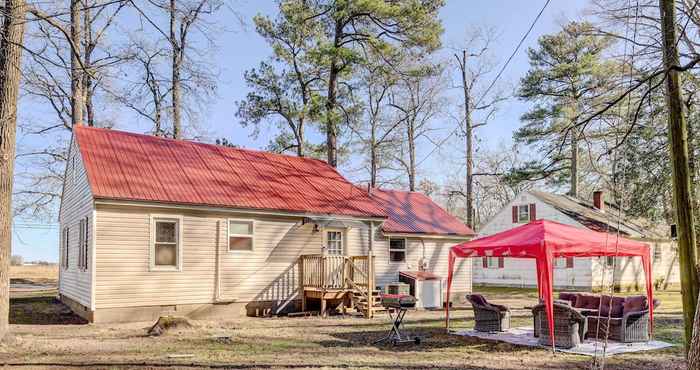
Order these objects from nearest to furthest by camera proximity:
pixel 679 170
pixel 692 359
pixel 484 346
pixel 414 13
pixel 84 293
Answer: pixel 692 359 → pixel 679 170 → pixel 484 346 → pixel 84 293 → pixel 414 13

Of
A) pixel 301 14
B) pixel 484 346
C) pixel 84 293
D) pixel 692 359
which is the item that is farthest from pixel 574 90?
pixel 692 359

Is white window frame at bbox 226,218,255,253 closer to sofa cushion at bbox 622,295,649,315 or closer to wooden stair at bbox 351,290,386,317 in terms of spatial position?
wooden stair at bbox 351,290,386,317

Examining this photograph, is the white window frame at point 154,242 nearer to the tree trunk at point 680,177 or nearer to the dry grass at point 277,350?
the dry grass at point 277,350

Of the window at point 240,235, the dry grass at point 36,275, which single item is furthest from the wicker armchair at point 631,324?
the dry grass at point 36,275

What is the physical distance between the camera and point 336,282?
1656 centimetres

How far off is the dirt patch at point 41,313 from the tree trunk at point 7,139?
419 cm

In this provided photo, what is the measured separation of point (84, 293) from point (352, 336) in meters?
7.04

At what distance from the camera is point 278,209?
16047mm

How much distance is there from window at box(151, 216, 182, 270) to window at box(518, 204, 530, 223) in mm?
21888

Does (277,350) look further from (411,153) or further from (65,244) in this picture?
(411,153)

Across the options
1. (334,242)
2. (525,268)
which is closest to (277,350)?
(334,242)

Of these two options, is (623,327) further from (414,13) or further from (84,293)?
(414,13)

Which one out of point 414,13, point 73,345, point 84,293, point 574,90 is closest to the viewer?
point 73,345

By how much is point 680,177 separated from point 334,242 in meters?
11.4
